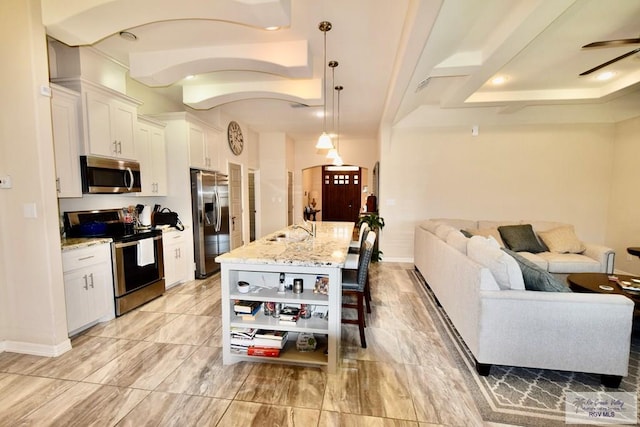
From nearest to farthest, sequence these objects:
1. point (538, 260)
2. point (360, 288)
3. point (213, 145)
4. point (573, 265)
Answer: point (360, 288), point (573, 265), point (538, 260), point (213, 145)

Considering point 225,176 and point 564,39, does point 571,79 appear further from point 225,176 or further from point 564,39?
point 225,176

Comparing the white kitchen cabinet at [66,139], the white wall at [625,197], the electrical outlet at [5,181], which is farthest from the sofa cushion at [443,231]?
the electrical outlet at [5,181]

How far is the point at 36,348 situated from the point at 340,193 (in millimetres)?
8688

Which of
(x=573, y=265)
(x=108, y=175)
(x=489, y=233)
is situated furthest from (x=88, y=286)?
(x=573, y=265)

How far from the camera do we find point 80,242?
274 cm

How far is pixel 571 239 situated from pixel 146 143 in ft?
19.8

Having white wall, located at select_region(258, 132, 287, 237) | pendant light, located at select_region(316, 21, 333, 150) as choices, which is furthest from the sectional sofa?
white wall, located at select_region(258, 132, 287, 237)

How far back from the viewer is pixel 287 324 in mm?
2170

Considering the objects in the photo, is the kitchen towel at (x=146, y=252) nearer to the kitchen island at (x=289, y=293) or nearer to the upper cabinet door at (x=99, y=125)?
the upper cabinet door at (x=99, y=125)

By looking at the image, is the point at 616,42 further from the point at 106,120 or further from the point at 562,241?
the point at 106,120

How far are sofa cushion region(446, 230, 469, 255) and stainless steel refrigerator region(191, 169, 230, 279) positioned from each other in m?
3.37

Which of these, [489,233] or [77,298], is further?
[489,233]

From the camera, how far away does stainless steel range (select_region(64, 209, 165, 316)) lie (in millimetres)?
3061

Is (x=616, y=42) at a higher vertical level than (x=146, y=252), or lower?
higher
